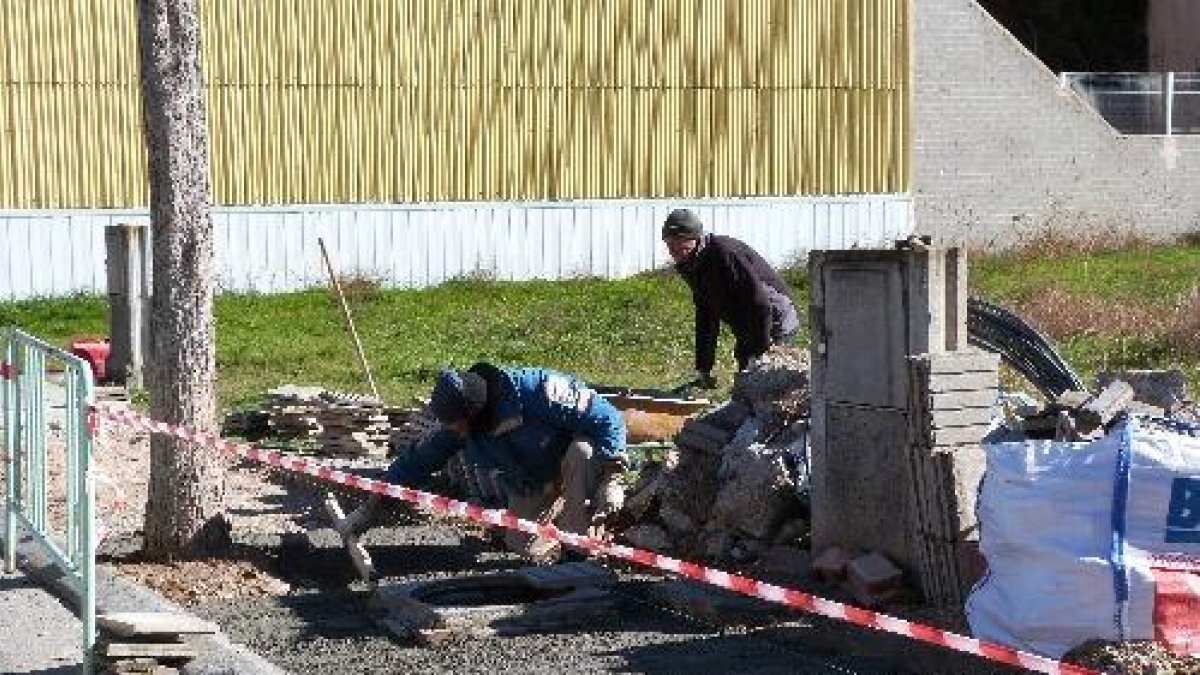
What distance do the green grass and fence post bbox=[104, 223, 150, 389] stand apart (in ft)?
2.47

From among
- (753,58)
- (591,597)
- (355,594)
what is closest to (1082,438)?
(591,597)

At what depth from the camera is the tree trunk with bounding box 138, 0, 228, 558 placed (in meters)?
10.5

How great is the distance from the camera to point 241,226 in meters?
25.8

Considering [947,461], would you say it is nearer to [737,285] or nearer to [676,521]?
[676,521]

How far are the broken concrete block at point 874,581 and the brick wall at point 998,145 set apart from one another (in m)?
20.8

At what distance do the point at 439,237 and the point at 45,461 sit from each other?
56.2 feet

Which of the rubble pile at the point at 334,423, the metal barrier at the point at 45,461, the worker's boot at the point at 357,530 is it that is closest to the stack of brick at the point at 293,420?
the rubble pile at the point at 334,423

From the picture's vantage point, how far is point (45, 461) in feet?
32.8

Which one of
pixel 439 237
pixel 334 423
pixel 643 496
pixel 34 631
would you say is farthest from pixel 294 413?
pixel 439 237

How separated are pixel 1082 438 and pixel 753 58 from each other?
19.9 metres

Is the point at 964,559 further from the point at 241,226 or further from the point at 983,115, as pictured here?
the point at 983,115

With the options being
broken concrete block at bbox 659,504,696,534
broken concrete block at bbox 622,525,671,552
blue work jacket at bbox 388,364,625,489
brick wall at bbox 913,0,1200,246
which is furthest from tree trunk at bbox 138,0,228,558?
brick wall at bbox 913,0,1200,246

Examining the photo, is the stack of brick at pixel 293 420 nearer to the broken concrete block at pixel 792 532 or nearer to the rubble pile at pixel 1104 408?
the broken concrete block at pixel 792 532

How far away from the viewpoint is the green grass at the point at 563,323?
18438 millimetres
